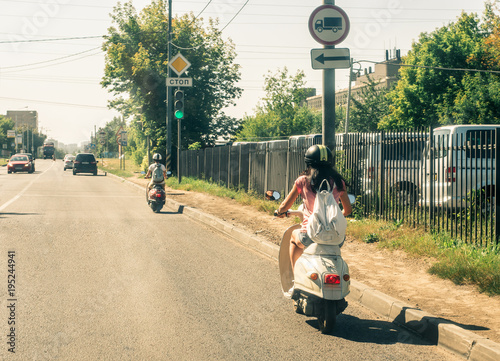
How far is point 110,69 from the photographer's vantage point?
40.2 meters

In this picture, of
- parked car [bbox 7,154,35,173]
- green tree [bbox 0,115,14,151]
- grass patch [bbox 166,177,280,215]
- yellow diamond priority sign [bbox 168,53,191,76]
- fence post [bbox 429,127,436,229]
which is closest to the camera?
fence post [bbox 429,127,436,229]

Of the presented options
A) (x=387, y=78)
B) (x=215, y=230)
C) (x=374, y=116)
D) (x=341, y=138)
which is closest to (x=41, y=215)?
(x=215, y=230)

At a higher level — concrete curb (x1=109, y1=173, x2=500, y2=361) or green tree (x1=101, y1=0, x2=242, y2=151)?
green tree (x1=101, y1=0, x2=242, y2=151)

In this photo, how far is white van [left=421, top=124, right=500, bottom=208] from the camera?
8383 millimetres

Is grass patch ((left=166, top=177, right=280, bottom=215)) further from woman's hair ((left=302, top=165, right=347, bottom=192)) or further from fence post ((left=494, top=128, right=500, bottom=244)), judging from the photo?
woman's hair ((left=302, top=165, right=347, bottom=192))

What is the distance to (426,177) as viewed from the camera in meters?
10.0

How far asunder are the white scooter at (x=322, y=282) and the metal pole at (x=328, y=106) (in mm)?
4121

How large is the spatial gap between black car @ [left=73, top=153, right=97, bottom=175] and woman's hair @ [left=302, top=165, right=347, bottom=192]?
39.4 metres

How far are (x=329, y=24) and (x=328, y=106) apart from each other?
1237mm

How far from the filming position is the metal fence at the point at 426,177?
8.45 metres

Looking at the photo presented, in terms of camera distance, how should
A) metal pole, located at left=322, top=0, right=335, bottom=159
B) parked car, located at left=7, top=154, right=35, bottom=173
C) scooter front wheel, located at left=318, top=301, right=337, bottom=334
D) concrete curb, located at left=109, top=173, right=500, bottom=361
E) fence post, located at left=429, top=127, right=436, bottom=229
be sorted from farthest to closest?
parked car, located at left=7, top=154, right=35, bottom=173 → fence post, located at left=429, top=127, right=436, bottom=229 → metal pole, located at left=322, top=0, right=335, bottom=159 → scooter front wheel, located at left=318, top=301, right=337, bottom=334 → concrete curb, located at left=109, top=173, right=500, bottom=361

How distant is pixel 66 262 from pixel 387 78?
107977 millimetres

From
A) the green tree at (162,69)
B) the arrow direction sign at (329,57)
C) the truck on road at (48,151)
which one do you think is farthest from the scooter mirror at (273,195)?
the truck on road at (48,151)

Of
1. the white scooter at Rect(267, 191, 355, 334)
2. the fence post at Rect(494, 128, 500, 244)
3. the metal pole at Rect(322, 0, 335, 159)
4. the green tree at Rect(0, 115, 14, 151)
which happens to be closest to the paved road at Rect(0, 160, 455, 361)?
the white scooter at Rect(267, 191, 355, 334)
